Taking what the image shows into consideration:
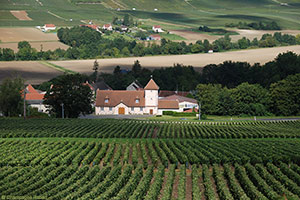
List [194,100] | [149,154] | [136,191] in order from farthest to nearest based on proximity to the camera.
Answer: [194,100] < [149,154] < [136,191]

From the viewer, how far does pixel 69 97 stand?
3457 inches

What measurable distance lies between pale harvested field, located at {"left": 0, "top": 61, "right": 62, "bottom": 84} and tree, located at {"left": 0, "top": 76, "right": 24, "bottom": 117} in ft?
117

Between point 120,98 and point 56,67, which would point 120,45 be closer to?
point 56,67

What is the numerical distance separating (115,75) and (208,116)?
4134 cm

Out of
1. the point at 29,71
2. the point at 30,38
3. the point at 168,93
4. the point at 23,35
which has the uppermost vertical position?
the point at 23,35

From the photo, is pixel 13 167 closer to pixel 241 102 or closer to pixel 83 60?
pixel 241 102

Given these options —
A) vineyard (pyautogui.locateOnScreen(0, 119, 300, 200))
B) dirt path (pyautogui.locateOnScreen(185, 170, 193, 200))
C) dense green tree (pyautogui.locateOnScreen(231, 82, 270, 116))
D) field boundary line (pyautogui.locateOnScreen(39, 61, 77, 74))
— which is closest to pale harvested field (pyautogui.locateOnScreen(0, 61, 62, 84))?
field boundary line (pyautogui.locateOnScreen(39, 61, 77, 74))

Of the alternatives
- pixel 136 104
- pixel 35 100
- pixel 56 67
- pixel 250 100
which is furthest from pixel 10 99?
pixel 56 67

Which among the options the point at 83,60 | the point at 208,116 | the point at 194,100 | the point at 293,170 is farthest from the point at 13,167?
the point at 83,60

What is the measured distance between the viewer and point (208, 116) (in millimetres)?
96500

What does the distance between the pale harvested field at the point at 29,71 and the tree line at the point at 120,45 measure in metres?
15.7

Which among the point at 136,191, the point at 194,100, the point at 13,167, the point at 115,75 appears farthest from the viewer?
the point at 115,75

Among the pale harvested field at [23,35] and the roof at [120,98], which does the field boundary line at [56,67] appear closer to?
the pale harvested field at [23,35]

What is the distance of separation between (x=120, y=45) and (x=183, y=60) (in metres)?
31.4
